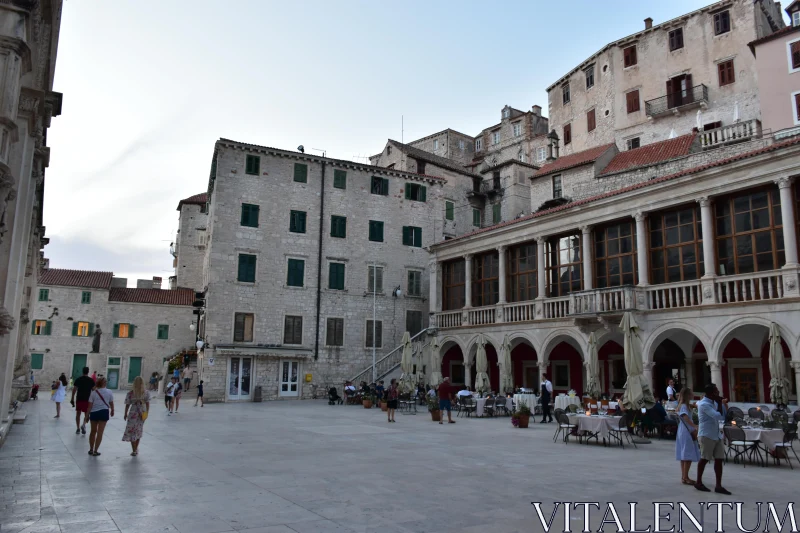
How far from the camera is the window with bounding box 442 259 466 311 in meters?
33.2

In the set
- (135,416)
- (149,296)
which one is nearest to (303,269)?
(149,296)

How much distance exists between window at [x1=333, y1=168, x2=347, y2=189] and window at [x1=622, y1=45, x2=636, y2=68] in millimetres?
20798

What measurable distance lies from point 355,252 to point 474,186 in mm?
13288

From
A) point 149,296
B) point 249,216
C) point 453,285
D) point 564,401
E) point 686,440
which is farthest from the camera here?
point 149,296

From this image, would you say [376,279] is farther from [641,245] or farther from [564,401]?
[641,245]

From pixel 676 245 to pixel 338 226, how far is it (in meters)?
19.2

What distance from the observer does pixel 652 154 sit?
31.3 metres

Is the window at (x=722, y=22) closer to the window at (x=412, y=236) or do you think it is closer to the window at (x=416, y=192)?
the window at (x=416, y=192)

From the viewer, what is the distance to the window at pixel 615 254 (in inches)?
964

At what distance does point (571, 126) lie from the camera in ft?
144

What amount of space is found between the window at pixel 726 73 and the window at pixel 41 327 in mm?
49815

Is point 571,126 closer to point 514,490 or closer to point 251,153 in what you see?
point 251,153

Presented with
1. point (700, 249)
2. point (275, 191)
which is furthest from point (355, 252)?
point (700, 249)

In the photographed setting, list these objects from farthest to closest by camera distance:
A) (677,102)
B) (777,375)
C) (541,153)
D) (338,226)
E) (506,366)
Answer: (541,153) → (677,102) → (338,226) → (506,366) → (777,375)
